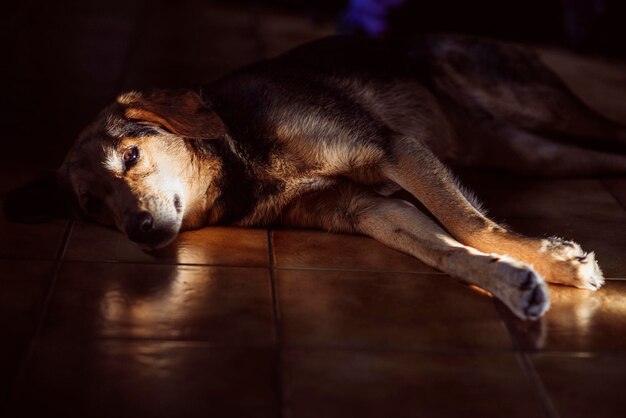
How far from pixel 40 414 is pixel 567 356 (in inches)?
61.0

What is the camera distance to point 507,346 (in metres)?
2.56

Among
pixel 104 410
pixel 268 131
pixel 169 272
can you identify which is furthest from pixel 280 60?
pixel 104 410

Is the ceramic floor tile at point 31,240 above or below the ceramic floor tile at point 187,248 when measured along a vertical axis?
below

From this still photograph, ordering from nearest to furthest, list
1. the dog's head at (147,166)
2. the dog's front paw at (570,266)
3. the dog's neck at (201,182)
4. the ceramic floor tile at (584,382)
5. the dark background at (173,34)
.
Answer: the ceramic floor tile at (584,382)
the dog's front paw at (570,266)
the dog's head at (147,166)
the dog's neck at (201,182)
the dark background at (173,34)

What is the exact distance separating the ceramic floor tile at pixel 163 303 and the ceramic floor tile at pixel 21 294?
50mm

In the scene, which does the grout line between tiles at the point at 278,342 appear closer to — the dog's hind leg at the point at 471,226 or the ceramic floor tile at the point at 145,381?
the ceramic floor tile at the point at 145,381

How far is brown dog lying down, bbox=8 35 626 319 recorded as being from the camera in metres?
2.95

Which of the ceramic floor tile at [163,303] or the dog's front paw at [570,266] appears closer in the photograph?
the ceramic floor tile at [163,303]

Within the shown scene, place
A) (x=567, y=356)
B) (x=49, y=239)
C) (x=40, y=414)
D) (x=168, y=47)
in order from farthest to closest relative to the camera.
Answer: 1. (x=168, y=47)
2. (x=49, y=239)
3. (x=567, y=356)
4. (x=40, y=414)

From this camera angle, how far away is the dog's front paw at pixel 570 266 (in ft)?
9.52

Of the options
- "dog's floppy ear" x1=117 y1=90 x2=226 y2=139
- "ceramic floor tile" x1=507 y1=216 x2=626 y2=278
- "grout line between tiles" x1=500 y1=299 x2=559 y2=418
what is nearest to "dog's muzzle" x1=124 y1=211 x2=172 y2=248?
"dog's floppy ear" x1=117 y1=90 x2=226 y2=139

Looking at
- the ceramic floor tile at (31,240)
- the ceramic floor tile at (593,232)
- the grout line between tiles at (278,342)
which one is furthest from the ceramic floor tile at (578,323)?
the ceramic floor tile at (31,240)

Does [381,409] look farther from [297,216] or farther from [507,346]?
[297,216]

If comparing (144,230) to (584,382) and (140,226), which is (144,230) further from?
→ (584,382)
